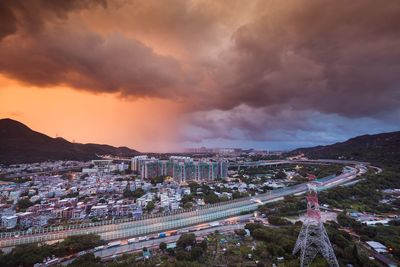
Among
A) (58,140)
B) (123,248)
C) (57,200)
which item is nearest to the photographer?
(123,248)

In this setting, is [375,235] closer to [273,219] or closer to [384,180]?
[273,219]

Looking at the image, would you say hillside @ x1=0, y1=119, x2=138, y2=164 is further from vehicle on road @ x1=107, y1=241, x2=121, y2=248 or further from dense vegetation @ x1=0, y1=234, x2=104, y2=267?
vehicle on road @ x1=107, y1=241, x2=121, y2=248

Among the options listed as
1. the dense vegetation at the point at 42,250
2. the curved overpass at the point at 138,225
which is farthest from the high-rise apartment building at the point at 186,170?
the dense vegetation at the point at 42,250

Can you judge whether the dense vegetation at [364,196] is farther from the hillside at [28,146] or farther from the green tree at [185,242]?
the hillside at [28,146]

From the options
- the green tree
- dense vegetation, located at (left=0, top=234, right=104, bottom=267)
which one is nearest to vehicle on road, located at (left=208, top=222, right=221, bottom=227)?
the green tree

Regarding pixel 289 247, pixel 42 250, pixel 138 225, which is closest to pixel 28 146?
pixel 138 225

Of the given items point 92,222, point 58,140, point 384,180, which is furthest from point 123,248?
point 58,140

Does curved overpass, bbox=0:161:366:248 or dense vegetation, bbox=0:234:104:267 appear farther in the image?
curved overpass, bbox=0:161:366:248

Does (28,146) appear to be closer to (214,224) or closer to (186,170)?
Result: (186,170)
